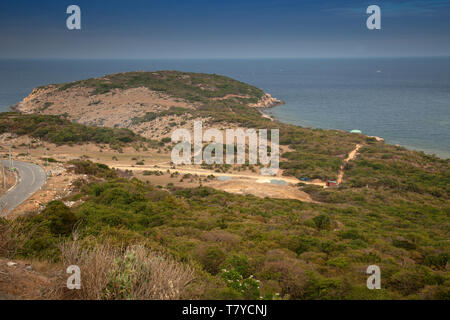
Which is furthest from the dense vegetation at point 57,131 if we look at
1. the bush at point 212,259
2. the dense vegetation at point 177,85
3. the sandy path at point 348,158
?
the dense vegetation at point 177,85

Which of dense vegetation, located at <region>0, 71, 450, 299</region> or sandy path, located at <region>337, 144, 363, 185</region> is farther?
sandy path, located at <region>337, 144, 363, 185</region>

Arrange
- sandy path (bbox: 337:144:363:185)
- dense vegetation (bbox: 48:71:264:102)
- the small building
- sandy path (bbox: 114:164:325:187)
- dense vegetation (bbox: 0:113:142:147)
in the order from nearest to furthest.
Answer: the small building → sandy path (bbox: 114:164:325:187) → sandy path (bbox: 337:144:363:185) → dense vegetation (bbox: 0:113:142:147) → dense vegetation (bbox: 48:71:264:102)

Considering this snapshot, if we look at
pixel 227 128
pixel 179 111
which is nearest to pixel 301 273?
pixel 227 128

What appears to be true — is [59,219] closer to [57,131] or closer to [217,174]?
[217,174]

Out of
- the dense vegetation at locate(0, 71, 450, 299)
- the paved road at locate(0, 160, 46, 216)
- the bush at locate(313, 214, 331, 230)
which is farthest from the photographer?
the bush at locate(313, 214, 331, 230)

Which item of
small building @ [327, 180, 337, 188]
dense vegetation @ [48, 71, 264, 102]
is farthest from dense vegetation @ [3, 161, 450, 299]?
dense vegetation @ [48, 71, 264, 102]

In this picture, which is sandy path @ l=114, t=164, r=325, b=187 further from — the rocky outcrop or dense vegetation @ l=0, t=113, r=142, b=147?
the rocky outcrop
